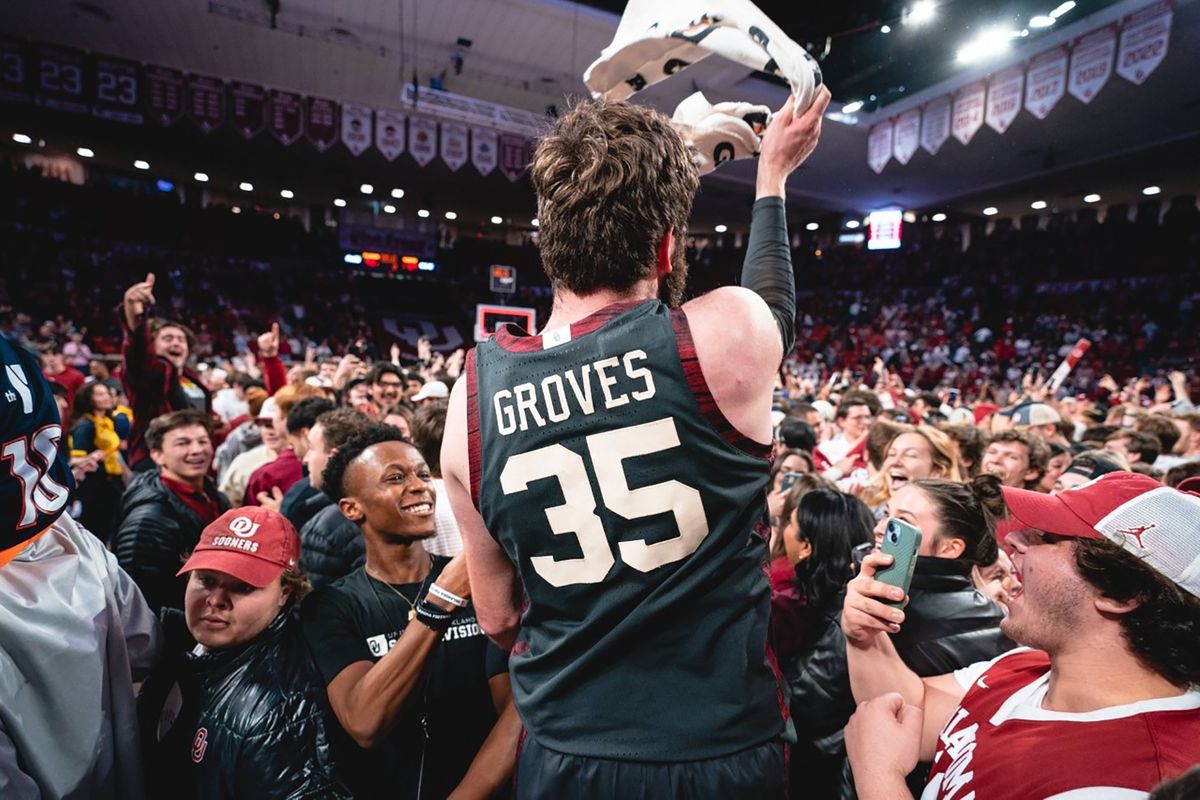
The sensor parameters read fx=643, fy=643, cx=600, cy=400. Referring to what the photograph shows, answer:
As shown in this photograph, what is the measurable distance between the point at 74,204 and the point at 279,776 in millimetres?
24400

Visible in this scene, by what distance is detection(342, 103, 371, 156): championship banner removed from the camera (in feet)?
45.6

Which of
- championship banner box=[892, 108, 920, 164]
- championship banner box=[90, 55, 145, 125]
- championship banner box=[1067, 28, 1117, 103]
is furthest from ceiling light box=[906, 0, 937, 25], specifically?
championship banner box=[90, 55, 145, 125]

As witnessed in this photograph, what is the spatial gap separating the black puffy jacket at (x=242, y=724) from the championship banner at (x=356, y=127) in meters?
14.2

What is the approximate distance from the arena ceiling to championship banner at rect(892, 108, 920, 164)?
343mm

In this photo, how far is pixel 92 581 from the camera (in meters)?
1.60

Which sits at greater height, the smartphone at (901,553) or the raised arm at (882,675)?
the smartphone at (901,553)

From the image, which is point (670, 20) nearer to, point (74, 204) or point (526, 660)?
point (526, 660)

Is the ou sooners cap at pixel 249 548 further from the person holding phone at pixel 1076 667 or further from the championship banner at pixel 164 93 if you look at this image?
the championship banner at pixel 164 93

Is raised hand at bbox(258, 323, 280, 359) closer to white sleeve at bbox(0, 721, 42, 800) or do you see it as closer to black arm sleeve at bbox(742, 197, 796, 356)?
white sleeve at bbox(0, 721, 42, 800)

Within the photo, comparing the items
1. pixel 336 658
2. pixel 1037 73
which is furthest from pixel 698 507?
pixel 1037 73

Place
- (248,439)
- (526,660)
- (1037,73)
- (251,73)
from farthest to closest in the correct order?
(251,73) < (1037,73) < (248,439) < (526,660)

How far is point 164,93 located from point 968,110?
15.6 metres

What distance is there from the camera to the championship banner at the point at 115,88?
12203 mm

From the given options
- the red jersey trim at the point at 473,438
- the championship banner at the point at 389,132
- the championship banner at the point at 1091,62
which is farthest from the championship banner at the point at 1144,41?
the championship banner at the point at 389,132
